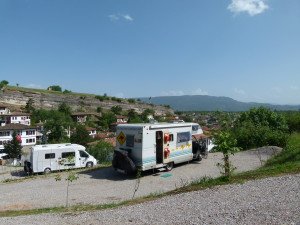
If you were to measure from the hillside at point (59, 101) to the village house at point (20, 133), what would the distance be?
158 feet

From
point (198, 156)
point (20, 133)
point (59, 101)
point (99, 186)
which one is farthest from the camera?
point (59, 101)

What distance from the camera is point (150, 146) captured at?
1991cm

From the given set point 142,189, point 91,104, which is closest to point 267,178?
point 142,189

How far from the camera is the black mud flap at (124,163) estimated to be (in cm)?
1944

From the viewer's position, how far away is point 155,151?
66.5 ft

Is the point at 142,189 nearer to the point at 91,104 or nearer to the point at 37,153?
the point at 37,153

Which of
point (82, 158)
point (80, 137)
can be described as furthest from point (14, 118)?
point (82, 158)

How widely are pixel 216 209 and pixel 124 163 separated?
33.7 feet

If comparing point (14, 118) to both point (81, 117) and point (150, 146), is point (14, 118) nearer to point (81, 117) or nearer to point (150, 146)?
point (81, 117)

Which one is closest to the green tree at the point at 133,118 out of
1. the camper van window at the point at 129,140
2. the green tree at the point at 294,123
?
the green tree at the point at 294,123

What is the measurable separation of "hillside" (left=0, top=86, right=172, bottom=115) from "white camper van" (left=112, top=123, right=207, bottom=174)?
4768 inches

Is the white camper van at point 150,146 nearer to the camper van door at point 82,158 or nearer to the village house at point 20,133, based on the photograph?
the camper van door at point 82,158

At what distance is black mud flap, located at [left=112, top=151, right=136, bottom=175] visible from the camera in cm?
1944

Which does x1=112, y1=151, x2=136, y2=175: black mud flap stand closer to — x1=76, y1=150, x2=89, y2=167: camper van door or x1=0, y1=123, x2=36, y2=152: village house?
x1=76, y1=150, x2=89, y2=167: camper van door
